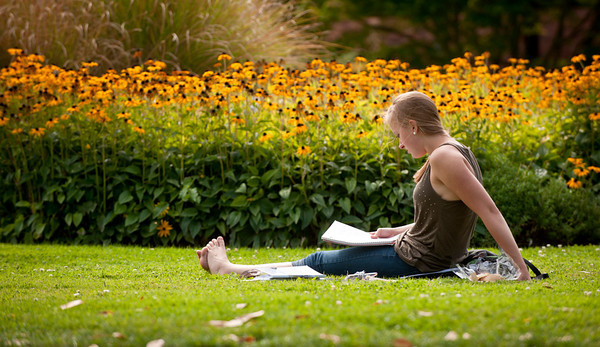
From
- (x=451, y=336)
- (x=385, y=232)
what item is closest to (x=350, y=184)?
(x=385, y=232)

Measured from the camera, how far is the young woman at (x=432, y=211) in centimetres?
326

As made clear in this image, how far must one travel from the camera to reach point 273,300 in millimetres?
2936

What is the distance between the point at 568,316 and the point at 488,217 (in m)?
0.71

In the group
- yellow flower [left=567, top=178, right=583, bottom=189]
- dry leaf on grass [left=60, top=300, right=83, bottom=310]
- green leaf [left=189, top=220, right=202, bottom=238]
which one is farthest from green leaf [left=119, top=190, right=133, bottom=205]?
yellow flower [left=567, top=178, right=583, bottom=189]

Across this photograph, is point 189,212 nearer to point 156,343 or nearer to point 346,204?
point 346,204

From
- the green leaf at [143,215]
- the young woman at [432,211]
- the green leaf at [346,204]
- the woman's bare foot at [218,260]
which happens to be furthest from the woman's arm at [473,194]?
the green leaf at [143,215]

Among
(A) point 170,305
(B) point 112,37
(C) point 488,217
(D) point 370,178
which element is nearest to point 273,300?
(A) point 170,305

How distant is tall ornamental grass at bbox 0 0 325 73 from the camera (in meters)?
7.80

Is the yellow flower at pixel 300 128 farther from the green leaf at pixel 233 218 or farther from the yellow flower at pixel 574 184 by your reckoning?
the yellow flower at pixel 574 184

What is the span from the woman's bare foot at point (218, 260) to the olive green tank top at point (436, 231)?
993 mm

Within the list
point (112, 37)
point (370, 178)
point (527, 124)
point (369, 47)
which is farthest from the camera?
point (369, 47)

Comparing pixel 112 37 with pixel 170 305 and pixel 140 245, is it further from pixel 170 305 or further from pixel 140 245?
pixel 170 305

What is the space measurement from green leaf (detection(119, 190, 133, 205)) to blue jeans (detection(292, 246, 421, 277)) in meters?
2.45

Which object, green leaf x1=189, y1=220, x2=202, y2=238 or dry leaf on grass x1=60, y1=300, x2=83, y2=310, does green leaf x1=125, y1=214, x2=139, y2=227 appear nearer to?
green leaf x1=189, y1=220, x2=202, y2=238
